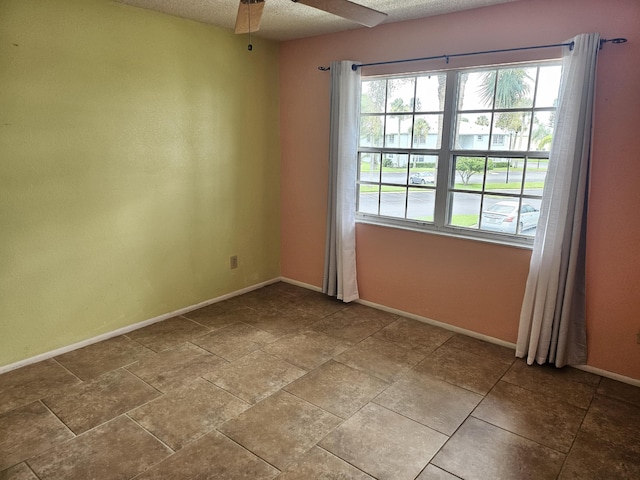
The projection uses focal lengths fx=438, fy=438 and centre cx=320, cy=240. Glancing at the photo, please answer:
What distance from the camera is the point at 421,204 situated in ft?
12.0

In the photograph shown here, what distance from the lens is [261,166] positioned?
429 centimetres

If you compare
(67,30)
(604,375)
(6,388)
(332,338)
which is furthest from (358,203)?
(6,388)

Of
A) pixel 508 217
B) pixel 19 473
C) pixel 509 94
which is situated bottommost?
pixel 19 473

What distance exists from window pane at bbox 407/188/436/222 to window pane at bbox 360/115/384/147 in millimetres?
550

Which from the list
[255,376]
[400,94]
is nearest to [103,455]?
[255,376]

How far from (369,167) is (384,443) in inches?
94.4

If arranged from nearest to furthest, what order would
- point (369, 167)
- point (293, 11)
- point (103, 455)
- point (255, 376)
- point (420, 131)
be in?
1. point (103, 455)
2. point (255, 376)
3. point (293, 11)
4. point (420, 131)
5. point (369, 167)

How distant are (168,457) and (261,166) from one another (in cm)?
282

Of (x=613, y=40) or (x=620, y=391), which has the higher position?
(x=613, y=40)

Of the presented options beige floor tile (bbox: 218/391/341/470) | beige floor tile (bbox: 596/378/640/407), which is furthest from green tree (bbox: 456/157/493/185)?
beige floor tile (bbox: 218/391/341/470)

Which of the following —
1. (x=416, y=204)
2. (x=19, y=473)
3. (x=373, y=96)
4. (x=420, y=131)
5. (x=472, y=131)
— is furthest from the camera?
(x=373, y=96)

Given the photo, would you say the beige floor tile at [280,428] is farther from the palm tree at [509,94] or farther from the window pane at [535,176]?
the palm tree at [509,94]

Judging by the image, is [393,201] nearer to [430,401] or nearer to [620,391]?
[430,401]

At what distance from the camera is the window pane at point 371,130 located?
3.79m
